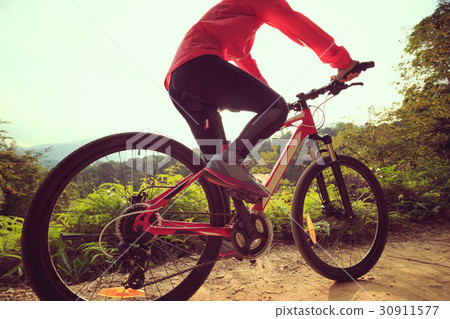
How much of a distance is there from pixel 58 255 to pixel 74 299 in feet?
3.43

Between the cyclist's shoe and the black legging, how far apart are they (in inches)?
4.3

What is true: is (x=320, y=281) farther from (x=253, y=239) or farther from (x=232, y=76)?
(x=232, y=76)

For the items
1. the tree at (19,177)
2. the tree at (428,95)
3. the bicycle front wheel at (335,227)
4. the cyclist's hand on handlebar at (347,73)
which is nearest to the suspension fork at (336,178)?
the bicycle front wheel at (335,227)

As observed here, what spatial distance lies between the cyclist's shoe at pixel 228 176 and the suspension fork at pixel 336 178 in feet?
3.04

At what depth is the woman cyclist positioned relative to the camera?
1538mm

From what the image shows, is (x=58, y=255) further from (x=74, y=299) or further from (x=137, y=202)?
(x=137, y=202)

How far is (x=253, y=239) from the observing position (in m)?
1.70

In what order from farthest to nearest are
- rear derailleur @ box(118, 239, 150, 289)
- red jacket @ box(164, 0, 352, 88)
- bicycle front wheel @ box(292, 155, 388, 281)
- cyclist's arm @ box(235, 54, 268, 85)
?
1. cyclist's arm @ box(235, 54, 268, 85)
2. bicycle front wheel @ box(292, 155, 388, 281)
3. red jacket @ box(164, 0, 352, 88)
4. rear derailleur @ box(118, 239, 150, 289)

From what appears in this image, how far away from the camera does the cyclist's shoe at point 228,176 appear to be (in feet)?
4.95

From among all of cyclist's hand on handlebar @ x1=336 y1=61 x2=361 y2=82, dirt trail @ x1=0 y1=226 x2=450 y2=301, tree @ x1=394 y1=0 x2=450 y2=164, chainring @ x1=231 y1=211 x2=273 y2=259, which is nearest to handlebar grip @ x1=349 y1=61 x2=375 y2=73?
cyclist's hand on handlebar @ x1=336 y1=61 x2=361 y2=82

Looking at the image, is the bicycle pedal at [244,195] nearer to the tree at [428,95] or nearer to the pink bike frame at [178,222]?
the pink bike frame at [178,222]

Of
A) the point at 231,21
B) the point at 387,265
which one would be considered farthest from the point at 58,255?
the point at 387,265

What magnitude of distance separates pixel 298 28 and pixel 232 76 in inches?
23.2

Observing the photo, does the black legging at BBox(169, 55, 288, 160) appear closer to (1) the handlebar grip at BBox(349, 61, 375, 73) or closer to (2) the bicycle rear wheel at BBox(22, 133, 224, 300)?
(2) the bicycle rear wheel at BBox(22, 133, 224, 300)
